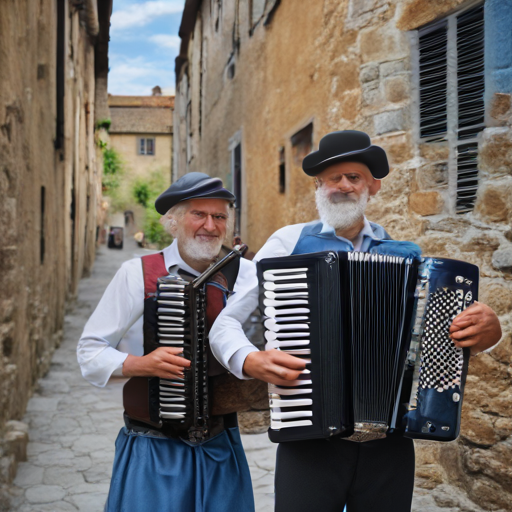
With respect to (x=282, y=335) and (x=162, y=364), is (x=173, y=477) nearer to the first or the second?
(x=162, y=364)

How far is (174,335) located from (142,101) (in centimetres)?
3302

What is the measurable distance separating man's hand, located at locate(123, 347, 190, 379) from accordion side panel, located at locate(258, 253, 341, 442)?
1.06 ft

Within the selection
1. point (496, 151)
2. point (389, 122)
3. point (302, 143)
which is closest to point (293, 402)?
point (496, 151)

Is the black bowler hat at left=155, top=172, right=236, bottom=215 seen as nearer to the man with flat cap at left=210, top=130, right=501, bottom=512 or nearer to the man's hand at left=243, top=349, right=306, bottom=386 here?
the man with flat cap at left=210, top=130, right=501, bottom=512

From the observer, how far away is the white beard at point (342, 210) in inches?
85.0

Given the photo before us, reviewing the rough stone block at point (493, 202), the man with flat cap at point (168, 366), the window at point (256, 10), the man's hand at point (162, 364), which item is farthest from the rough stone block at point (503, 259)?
the window at point (256, 10)

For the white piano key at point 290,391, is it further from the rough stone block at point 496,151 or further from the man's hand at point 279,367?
the rough stone block at point 496,151

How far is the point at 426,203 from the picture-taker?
13.5 feet

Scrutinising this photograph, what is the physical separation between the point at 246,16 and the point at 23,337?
18.4ft

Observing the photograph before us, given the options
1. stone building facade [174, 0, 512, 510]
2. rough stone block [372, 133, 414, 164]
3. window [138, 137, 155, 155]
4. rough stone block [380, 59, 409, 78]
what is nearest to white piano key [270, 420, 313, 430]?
stone building facade [174, 0, 512, 510]

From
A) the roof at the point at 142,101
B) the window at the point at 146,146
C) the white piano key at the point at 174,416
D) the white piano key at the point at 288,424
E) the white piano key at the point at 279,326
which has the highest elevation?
the roof at the point at 142,101

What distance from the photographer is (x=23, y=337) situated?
5129 millimetres

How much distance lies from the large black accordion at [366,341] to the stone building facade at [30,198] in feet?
8.86

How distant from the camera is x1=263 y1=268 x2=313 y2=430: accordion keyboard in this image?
1.83 metres
